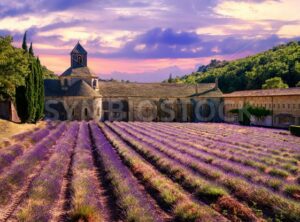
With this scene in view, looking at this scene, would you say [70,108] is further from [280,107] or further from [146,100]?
[280,107]

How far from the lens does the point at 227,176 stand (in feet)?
34.7

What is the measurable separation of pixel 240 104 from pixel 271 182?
4742 centimetres

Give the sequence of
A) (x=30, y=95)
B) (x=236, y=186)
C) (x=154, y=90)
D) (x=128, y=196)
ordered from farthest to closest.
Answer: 1. (x=154, y=90)
2. (x=30, y=95)
3. (x=236, y=186)
4. (x=128, y=196)

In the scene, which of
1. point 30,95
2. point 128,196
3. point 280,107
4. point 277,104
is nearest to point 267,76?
point 277,104

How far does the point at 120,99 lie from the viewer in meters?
56.0

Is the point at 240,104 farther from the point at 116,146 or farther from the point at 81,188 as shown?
the point at 81,188

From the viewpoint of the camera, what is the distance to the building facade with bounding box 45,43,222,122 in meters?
50.0

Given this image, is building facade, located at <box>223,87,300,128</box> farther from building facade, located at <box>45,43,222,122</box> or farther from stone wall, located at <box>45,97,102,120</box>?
stone wall, located at <box>45,97,102,120</box>

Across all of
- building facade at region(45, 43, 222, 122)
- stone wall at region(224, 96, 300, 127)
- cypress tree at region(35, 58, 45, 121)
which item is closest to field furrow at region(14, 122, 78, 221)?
cypress tree at region(35, 58, 45, 121)

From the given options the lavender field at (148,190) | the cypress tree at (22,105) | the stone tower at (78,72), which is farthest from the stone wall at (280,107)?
the lavender field at (148,190)

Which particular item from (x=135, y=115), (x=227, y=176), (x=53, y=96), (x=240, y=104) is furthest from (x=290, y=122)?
(x=227, y=176)

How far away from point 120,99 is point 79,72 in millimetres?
6888

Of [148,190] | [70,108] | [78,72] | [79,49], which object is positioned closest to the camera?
[148,190]

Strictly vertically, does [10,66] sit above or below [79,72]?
below
